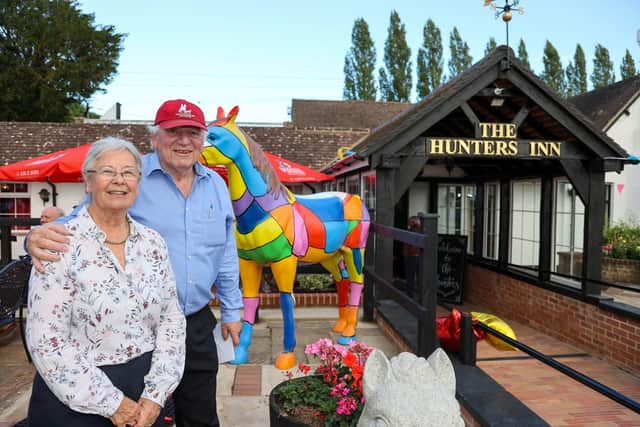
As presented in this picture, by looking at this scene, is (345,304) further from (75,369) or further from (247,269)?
(75,369)

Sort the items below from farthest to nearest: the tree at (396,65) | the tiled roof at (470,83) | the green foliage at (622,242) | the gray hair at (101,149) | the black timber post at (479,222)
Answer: the tree at (396,65), the green foliage at (622,242), the black timber post at (479,222), the tiled roof at (470,83), the gray hair at (101,149)

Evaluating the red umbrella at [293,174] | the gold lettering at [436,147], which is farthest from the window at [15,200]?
the gold lettering at [436,147]

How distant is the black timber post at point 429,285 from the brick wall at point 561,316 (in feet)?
9.32

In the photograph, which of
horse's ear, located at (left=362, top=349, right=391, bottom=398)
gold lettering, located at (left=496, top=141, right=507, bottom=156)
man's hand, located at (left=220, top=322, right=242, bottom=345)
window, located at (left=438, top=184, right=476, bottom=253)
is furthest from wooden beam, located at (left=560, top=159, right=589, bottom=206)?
horse's ear, located at (left=362, top=349, right=391, bottom=398)

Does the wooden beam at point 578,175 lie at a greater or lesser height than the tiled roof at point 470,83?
lesser

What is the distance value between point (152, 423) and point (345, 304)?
3834 mm

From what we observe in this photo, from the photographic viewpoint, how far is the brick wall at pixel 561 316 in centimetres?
534

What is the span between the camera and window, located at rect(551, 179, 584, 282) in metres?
7.40

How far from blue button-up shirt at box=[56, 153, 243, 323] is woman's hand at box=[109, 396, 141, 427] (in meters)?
0.62

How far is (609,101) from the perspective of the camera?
60.3ft

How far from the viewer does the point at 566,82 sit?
43031 mm

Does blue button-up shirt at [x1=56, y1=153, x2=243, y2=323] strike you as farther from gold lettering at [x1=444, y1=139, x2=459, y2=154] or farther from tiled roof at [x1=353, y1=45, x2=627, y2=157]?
gold lettering at [x1=444, y1=139, x2=459, y2=154]

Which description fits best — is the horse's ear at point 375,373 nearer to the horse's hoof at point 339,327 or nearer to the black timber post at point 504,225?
the horse's hoof at point 339,327

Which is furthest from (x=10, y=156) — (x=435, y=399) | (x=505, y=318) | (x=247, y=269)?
(x=435, y=399)
